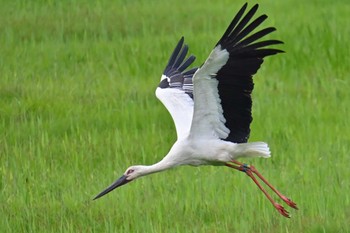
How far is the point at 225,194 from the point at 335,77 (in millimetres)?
3557

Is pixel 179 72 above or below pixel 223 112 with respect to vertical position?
below

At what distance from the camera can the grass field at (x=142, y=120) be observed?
740 cm

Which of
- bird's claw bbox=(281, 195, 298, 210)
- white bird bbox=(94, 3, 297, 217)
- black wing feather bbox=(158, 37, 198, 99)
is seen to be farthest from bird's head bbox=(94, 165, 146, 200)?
black wing feather bbox=(158, 37, 198, 99)

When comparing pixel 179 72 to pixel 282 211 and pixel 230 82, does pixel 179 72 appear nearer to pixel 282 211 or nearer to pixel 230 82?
pixel 230 82

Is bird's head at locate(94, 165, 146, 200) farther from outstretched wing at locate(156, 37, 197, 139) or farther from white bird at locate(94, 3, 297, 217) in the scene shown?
outstretched wing at locate(156, 37, 197, 139)

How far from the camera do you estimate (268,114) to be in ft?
32.0

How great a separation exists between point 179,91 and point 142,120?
132 centimetres

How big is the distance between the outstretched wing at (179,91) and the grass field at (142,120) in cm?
41

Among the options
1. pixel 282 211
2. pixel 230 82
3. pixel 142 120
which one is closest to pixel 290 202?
pixel 282 211

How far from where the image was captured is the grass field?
740 centimetres

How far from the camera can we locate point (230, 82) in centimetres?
703

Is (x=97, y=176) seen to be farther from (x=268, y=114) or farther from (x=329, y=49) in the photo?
(x=329, y=49)

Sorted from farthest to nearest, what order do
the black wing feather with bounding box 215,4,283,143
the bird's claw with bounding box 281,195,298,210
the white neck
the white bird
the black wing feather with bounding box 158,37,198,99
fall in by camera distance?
the black wing feather with bounding box 158,37,198,99 → the white neck → the bird's claw with bounding box 281,195,298,210 → the white bird → the black wing feather with bounding box 215,4,283,143

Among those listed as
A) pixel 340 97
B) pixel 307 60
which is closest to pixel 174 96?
pixel 340 97
